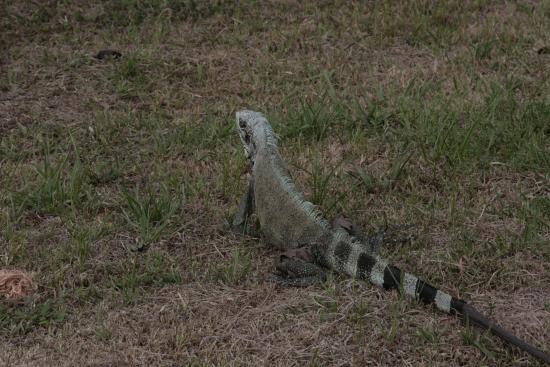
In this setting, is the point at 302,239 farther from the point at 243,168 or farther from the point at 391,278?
the point at 243,168

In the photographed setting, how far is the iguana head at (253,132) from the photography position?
15.7ft

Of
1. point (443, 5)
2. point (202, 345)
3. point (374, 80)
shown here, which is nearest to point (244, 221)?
point (202, 345)

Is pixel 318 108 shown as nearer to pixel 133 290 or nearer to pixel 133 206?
pixel 133 206

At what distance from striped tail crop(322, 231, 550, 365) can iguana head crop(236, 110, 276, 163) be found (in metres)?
0.72

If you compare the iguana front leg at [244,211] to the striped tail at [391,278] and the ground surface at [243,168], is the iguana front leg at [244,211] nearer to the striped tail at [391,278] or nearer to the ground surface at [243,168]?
the ground surface at [243,168]

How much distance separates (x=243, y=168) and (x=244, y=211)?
667 mm

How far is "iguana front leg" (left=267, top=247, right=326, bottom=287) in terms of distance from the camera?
4.32m

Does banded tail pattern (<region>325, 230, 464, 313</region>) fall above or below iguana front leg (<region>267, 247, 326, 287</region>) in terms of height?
above

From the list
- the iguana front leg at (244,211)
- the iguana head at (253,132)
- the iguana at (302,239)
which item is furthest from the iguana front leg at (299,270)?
the iguana head at (253,132)

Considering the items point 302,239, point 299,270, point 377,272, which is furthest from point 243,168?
point 377,272

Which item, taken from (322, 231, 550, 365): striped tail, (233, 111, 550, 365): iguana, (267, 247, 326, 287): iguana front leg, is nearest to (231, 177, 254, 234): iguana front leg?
(233, 111, 550, 365): iguana

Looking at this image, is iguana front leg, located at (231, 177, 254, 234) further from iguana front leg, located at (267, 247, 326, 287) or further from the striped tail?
the striped tail

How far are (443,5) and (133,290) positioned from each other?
4.25 m

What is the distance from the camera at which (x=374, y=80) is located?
661cm
